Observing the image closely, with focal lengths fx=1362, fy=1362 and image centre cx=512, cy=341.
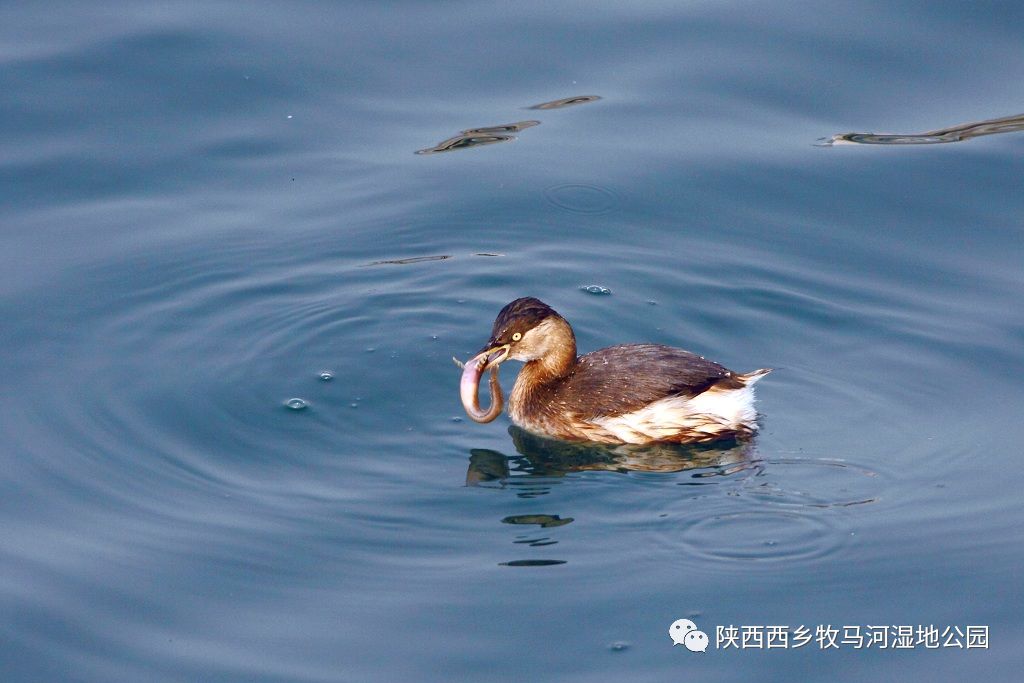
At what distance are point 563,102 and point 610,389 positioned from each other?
465 cm

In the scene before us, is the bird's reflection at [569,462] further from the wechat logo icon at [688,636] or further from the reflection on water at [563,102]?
the reflection on water at [563,102]

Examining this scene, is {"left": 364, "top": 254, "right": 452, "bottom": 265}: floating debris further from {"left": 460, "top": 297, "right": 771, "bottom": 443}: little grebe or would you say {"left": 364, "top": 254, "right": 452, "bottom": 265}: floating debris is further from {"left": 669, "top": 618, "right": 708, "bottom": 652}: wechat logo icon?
{"left": 669, "top": 618, "right": 708, "bottom": 652}: wechat logo icon

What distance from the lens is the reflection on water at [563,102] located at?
1247 cm

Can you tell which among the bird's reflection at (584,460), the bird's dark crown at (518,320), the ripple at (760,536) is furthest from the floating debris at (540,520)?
the bird's dark crown at (518,320)

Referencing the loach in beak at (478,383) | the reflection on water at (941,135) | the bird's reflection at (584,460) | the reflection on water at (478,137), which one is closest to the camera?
the bird's reflection at (584,460)

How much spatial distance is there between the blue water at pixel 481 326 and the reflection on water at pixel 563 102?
77mm

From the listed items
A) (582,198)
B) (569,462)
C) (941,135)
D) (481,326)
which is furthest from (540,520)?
(941,135)

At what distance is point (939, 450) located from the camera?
322 inches

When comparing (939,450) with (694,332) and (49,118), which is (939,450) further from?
(49,118)

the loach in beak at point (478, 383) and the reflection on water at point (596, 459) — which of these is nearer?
the reflection on water at point (596, 459)

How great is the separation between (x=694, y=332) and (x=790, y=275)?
1.10m

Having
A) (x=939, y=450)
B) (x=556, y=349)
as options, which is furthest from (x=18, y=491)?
(x=939, y=450)

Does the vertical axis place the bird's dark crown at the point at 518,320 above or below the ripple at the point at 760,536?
above

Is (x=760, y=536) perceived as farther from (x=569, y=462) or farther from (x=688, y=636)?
(x=569, y=462)
